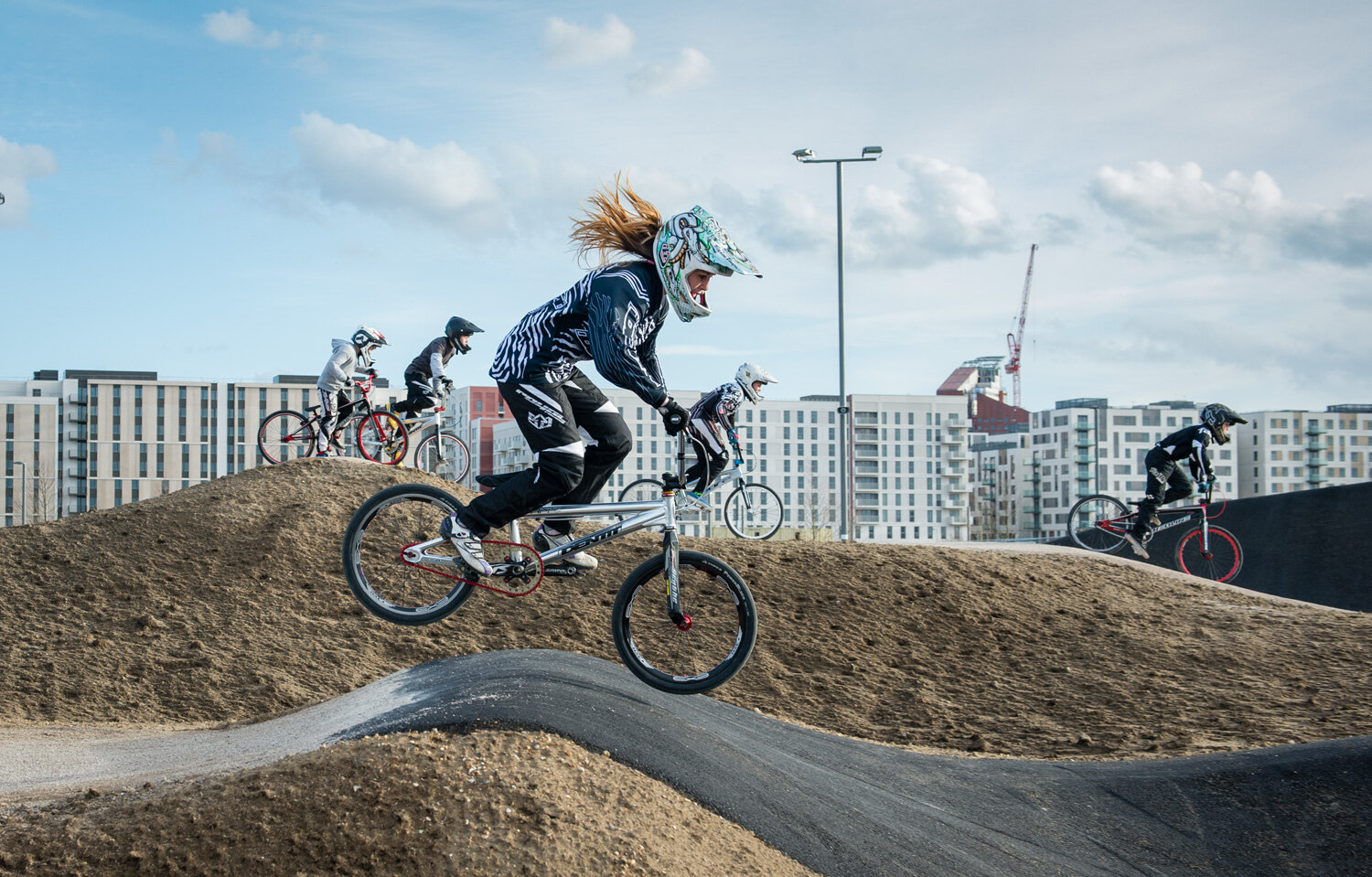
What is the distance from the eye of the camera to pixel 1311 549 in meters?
20.9

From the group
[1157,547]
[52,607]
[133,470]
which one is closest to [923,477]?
[133,470]

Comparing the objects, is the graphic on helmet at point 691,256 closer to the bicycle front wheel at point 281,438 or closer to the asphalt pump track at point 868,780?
the asphalt pump track at point 868,780

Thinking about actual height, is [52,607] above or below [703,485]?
below

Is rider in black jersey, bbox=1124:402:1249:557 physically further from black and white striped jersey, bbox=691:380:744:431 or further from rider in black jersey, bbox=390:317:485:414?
rider in black jersey, bbox=390:317:485:414

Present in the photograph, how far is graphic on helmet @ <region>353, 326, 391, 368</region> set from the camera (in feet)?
58.1

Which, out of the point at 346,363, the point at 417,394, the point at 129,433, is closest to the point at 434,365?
the point at 417,394

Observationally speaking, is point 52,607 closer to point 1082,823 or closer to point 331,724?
point 331,724

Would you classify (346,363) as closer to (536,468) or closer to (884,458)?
(536,468)

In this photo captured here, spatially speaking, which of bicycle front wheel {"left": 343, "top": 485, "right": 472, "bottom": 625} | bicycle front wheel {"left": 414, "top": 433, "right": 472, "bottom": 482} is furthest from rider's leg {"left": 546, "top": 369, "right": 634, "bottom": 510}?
bicycle front wheel {"left": 414, "top": 433, "right": 472, "bottom": 482}

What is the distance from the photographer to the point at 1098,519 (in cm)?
1959

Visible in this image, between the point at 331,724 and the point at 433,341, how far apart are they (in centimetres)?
857

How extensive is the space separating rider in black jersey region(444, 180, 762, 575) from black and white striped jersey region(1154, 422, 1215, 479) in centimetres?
1371

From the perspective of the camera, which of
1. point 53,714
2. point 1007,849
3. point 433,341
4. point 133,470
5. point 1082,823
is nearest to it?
point 1007,849

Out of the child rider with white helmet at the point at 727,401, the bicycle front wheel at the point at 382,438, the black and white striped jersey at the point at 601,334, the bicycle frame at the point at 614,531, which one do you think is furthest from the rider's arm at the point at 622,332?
the bicycle front wheel at the point at 382,438
